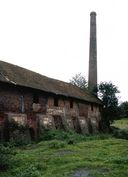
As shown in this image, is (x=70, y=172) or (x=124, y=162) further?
(x=124, y=162)

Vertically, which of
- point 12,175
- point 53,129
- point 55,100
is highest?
point 55,100

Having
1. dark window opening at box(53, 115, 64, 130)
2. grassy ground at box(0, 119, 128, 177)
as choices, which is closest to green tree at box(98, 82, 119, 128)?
dark window opening at box(53, 115, 64, 130)

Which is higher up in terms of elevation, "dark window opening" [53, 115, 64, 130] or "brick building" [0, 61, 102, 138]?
"brick building" [0, 61, 102, 138]

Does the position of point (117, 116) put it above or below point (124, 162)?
above

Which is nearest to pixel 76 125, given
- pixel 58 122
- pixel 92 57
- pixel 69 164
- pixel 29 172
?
pixel 58 122

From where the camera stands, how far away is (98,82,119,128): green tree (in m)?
37.9

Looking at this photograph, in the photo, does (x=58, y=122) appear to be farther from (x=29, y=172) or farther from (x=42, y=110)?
(x=29, y=172)

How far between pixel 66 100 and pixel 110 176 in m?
19.1

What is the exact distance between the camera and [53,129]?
25938mm

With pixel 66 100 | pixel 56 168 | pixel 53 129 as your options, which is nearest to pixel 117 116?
pixel 66 100

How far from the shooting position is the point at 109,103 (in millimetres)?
38375

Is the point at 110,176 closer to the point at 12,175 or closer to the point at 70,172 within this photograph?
the point at 70,172

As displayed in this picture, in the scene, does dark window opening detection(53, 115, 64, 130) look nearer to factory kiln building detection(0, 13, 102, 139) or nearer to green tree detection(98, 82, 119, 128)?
factory kiln building detection(0, 13, 102, 139)

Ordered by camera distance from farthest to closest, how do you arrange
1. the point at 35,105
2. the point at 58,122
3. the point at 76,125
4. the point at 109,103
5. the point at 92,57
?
the point at 92,57
the point at 109,103
the point at 76,125
the point at 58,122
the point at 35,105
